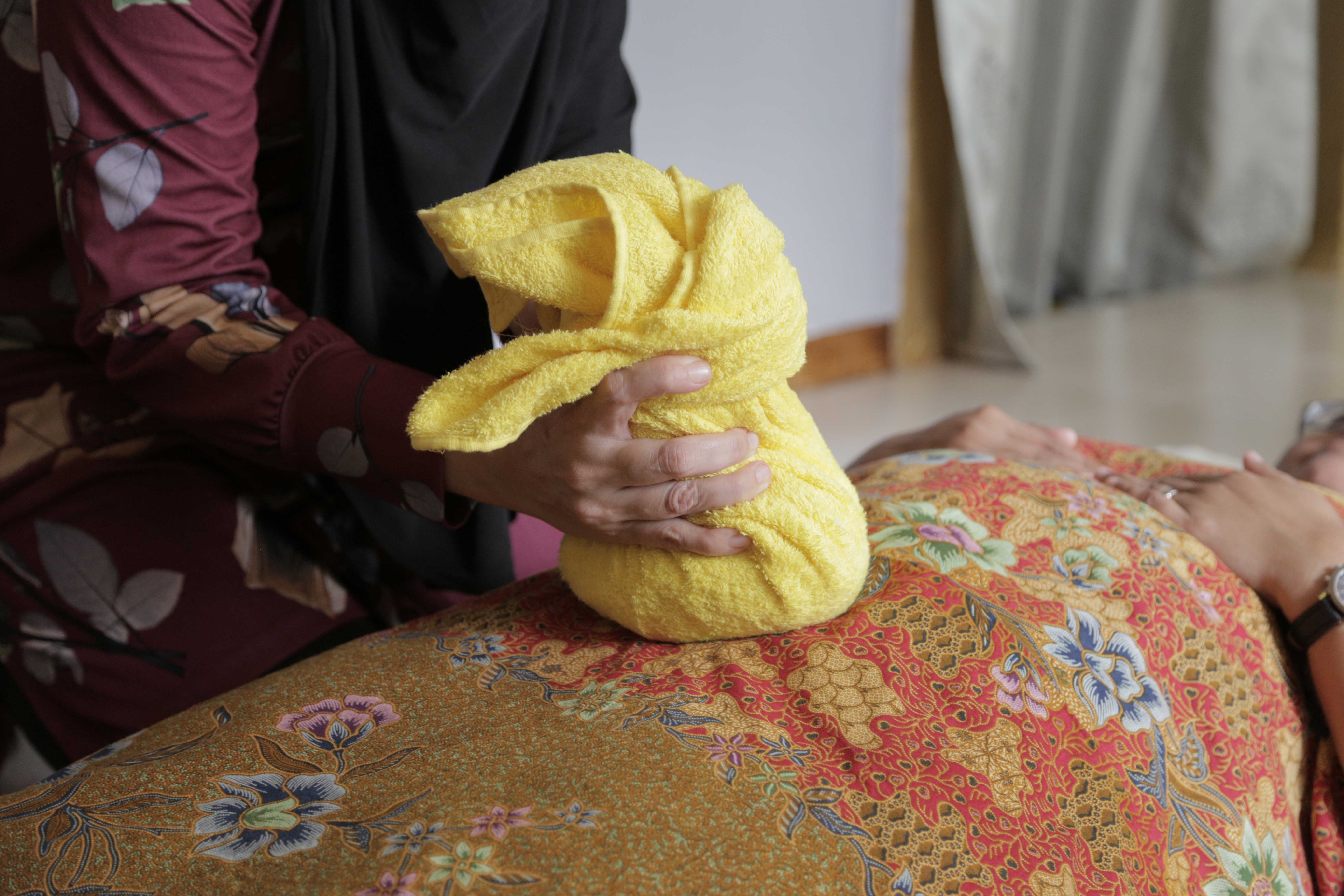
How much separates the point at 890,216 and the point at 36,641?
2.31m

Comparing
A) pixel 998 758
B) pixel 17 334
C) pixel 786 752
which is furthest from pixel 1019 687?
pixel 17 334

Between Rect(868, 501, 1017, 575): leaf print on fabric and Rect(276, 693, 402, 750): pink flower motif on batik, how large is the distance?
34 centimetres

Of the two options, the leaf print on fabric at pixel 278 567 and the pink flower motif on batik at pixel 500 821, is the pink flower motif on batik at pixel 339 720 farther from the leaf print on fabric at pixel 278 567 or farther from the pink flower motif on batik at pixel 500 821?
the leaf print on fabric at pixel 278 567

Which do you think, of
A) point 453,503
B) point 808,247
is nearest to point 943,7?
point 808,247

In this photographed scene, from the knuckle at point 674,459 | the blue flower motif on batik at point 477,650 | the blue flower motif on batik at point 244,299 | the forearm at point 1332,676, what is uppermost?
the blue flower motif on batik at point 244,299

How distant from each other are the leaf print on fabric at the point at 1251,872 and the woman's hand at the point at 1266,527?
19 cm

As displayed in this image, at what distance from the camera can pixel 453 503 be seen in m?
0.69

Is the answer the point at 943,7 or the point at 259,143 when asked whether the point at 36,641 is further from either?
the point at 943,7

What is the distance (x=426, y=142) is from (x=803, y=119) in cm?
173

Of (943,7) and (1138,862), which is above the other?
(943,7)

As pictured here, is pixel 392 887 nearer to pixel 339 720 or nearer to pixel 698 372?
pixel 339 720

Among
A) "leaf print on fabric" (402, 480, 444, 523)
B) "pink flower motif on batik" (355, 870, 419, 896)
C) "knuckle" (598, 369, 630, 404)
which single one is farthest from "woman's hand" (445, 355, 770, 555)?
"pink flower motif on batik" (355, 870, 419, 896)

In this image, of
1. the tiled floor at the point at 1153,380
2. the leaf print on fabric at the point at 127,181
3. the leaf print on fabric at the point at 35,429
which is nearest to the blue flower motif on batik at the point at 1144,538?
the leaf print on fabric at the point at 127,181

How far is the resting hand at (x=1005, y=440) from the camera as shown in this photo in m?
0.94
